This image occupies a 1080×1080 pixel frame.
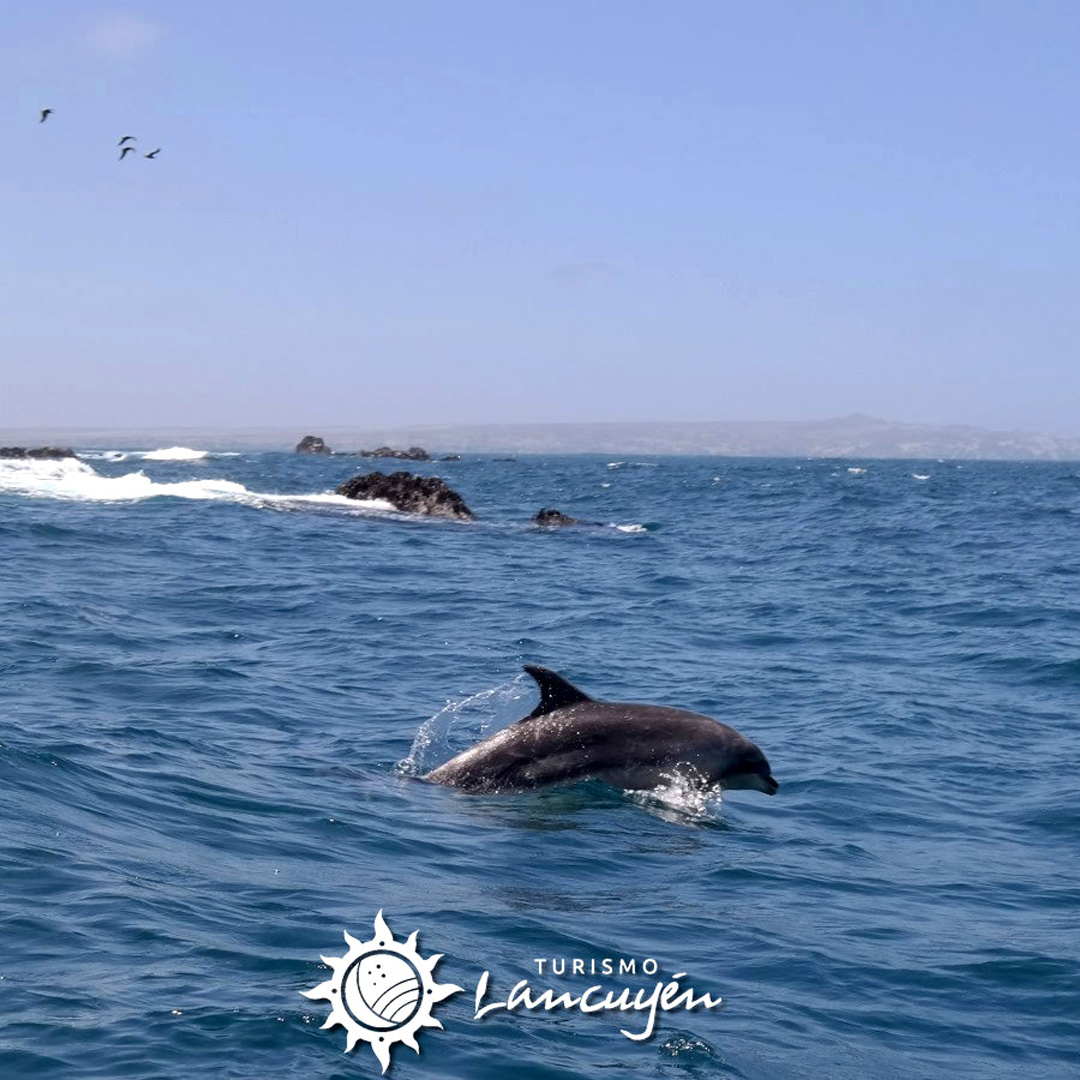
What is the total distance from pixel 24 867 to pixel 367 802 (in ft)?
12.0

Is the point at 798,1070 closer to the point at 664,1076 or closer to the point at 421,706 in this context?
the point at 664,1076

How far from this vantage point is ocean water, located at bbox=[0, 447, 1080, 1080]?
7211 mm

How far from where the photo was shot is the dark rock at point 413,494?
5175 centimetres

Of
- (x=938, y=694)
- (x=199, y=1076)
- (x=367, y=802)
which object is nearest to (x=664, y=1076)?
(x=199, y=1076)

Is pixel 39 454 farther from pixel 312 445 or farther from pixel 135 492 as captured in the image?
pixel 312 445

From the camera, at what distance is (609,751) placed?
12625 mm

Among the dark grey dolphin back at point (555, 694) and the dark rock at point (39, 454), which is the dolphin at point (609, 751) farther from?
the dark rock at point (39, 454)

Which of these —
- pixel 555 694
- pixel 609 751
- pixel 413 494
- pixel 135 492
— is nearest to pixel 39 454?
pixel 135 492

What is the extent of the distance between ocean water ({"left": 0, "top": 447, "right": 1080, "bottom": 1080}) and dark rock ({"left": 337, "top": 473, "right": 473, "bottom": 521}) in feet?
72.9

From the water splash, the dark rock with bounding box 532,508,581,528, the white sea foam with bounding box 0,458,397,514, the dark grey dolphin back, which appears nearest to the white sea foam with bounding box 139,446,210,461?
the white sea foam with bounding box 0,458,397,514

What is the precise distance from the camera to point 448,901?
30.7 ft

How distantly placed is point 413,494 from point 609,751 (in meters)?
41.8

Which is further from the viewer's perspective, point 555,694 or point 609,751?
point 555,694

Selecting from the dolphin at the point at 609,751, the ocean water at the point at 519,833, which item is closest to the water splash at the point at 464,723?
the ocean water at the point at 519,833
